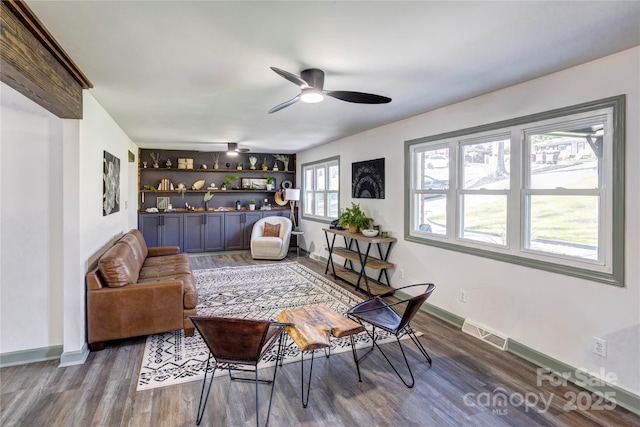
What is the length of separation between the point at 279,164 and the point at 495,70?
6.32 m

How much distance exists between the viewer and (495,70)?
2555 millimetres

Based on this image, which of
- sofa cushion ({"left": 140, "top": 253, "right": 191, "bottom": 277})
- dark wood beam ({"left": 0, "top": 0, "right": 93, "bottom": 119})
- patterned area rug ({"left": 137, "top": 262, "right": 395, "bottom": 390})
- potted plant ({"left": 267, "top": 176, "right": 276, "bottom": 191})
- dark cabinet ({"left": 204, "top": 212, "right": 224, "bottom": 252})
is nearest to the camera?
dark wood beam ({"left": 0, "top": 0, "right": 93, "bottom": 119})

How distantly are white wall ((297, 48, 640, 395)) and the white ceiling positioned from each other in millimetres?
170

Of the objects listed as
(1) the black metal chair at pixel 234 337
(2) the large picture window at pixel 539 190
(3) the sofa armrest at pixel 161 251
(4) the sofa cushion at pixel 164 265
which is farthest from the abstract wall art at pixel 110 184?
(2) the large picture window at pixel 539 190

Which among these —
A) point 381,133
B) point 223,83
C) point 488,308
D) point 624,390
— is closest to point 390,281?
point 488,308

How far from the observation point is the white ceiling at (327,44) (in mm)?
1727

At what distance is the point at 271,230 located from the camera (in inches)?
289

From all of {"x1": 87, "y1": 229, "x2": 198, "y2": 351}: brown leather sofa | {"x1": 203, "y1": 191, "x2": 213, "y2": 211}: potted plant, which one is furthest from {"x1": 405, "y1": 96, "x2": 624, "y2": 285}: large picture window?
{"x1": 203, "y1": 191, "x2": 213, "y2": 211}: potted plant

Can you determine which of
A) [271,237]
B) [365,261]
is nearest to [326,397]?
[365,261]

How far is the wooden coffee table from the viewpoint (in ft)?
7.09

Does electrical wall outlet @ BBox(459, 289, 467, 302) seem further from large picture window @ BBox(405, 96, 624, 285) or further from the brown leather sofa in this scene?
the brown leather sofa

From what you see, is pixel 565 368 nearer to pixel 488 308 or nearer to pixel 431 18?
pixel 488 308

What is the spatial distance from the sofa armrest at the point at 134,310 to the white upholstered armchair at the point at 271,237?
12.0ft

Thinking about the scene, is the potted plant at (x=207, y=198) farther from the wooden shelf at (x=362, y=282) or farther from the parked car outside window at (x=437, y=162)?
the parked car outside window at (x=437, y=162)
